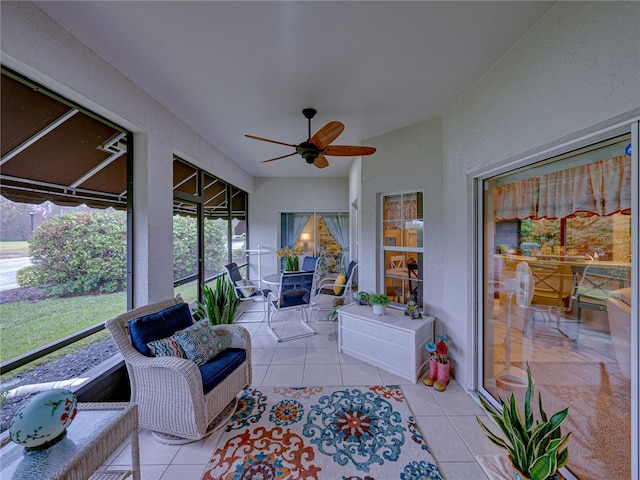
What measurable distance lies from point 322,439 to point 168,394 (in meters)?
1.14

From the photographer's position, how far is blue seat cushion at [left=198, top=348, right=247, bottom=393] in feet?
5.75

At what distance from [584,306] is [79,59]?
3.68 metres

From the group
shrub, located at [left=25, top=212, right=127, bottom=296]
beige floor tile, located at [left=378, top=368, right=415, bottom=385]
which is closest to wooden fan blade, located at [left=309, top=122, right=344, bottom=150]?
shrub, located at [left=25, top=212, right=127, bottom=296]

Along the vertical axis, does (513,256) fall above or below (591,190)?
below

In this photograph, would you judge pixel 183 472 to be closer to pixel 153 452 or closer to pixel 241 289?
pixel 153 452

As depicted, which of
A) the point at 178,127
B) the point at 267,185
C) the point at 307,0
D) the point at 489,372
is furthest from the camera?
the point at 267,185

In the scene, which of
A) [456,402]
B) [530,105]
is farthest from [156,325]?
[530,105]

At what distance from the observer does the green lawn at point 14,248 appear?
56.4 inches

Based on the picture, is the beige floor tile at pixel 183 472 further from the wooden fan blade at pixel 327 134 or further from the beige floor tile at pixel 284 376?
the wooden fan blade at pixel 327 134

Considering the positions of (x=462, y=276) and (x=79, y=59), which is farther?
(x=462, y=276)

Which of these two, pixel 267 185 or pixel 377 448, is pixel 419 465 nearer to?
pixel 377 448

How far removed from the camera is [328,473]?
1.48m

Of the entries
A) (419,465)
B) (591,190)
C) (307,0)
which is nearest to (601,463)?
(419,465)

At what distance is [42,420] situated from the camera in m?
1.04
